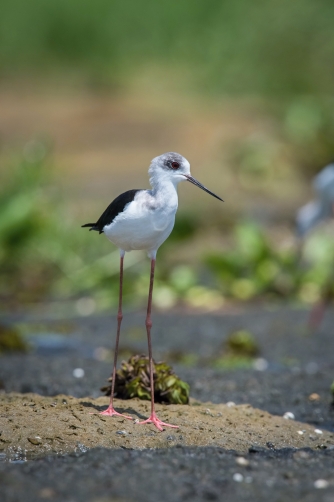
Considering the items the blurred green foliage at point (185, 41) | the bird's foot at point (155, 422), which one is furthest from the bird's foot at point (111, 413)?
the blurred green foliage at point (185, 41)

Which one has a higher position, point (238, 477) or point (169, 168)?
point (169, 168)

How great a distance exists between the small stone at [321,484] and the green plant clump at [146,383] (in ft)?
4.70

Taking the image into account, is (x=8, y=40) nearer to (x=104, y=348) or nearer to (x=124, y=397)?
(x=104, y=348)

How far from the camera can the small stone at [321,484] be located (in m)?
3.17

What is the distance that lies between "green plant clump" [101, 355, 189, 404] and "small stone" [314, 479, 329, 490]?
4.70 ft

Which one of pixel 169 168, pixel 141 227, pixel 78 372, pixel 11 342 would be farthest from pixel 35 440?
pixel 11 342

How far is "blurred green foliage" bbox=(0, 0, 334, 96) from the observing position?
18.2 m

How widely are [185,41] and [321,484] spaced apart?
18971 millimetres

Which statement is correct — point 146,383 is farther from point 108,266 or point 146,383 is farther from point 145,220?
point 108,266

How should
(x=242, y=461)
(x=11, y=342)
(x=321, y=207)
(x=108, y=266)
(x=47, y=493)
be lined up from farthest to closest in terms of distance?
(x=108, y=266)
(x=321, y=207)
(x=11, y=342)
(x=242, y=461)
(x=47, y=493)

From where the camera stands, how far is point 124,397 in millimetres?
4629

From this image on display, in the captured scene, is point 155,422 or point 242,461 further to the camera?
point 155,422

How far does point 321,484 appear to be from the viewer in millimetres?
3193

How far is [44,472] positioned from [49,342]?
12.6 ft
